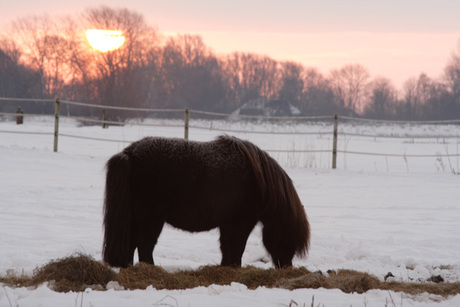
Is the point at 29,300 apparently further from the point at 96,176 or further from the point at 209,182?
the point at 96,176

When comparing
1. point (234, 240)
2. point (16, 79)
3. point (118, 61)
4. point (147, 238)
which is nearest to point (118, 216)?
point (147, 238)

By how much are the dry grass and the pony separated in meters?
0.23

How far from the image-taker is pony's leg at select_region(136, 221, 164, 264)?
3.59m

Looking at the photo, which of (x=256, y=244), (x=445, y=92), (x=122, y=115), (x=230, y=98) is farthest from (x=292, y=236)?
(x=230, y=98)

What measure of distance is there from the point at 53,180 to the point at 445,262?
21.9 feet

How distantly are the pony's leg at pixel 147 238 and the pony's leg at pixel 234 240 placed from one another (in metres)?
0.45

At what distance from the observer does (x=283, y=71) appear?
2854 inches

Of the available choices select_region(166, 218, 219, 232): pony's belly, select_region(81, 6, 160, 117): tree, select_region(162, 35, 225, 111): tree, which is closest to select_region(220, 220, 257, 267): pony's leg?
select_region(166, 218, 219, 232): pony's belly

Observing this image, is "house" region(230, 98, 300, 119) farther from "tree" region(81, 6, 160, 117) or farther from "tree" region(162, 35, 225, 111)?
"tree" region(81, 6, 160, 117)

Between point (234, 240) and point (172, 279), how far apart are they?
55cm

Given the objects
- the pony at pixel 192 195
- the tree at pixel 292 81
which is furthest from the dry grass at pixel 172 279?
the tree at pixel 292 81

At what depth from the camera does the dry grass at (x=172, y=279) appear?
312 cm

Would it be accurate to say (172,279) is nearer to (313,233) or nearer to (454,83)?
(313,233)

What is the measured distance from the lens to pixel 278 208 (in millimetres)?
3752
